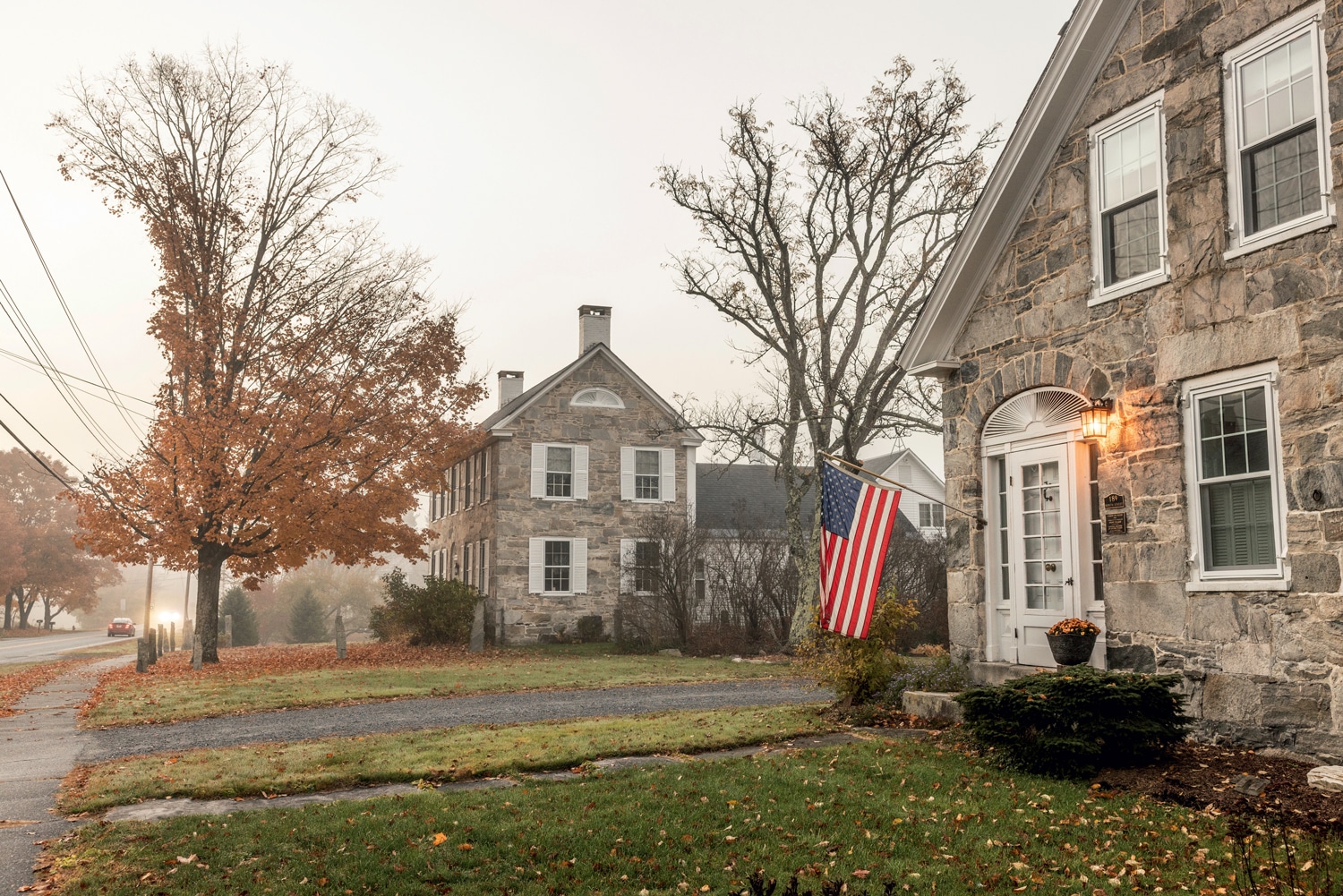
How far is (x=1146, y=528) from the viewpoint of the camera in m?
8.97

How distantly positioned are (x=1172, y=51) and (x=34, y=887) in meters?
10.5

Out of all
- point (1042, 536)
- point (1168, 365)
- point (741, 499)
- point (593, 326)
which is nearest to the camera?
point (1168, 365)

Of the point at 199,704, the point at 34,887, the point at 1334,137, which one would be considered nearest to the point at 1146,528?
the point at 1334,137

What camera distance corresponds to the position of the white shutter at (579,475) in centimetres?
2744

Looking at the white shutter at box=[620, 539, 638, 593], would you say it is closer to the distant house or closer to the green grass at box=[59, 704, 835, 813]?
the distant house

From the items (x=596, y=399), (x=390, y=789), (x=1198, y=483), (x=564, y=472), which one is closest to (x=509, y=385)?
(x=596, y=399)

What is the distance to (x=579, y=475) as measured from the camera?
2747cm

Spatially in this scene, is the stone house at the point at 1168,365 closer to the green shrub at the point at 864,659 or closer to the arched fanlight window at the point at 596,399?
the green shrub at the point at 864,659

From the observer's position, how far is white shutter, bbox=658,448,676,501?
28297 millimetres

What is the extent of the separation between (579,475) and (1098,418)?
19238 mm

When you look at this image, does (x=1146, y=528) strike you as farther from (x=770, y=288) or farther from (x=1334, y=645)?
(x=770, y=288)

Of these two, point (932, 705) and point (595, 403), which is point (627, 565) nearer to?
point (595, 403)

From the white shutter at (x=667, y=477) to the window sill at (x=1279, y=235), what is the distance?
67.7ft

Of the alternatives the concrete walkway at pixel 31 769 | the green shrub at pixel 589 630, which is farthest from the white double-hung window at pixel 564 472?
the concrete walkway at pixel 31 769
